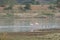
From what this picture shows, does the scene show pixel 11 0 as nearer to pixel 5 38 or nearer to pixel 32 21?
pixel 32 21

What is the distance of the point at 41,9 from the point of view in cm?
510

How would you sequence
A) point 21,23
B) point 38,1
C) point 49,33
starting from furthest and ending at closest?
point 38,1 < point 21,23 < point 49,33

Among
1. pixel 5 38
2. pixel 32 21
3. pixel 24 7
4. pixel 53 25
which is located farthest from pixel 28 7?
pixel 5 38

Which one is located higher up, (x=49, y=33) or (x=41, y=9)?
(x=41, y=9)

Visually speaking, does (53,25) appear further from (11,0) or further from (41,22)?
(11,0)

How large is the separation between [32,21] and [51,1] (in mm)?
881

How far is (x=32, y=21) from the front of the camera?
4.87 metres

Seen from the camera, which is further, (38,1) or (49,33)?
(38,1)

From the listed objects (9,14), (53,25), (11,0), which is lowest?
(53,25)

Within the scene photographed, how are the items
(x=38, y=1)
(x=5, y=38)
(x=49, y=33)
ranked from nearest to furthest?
(x=5, y=38)
(x=49, y=33)
(x=38, y=1)

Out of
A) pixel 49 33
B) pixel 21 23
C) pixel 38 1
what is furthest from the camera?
pixel 38 1

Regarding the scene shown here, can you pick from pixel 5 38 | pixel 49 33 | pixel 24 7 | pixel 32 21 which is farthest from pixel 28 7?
pixel 5 38

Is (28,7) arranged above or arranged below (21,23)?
above

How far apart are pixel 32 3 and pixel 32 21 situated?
59 cm
